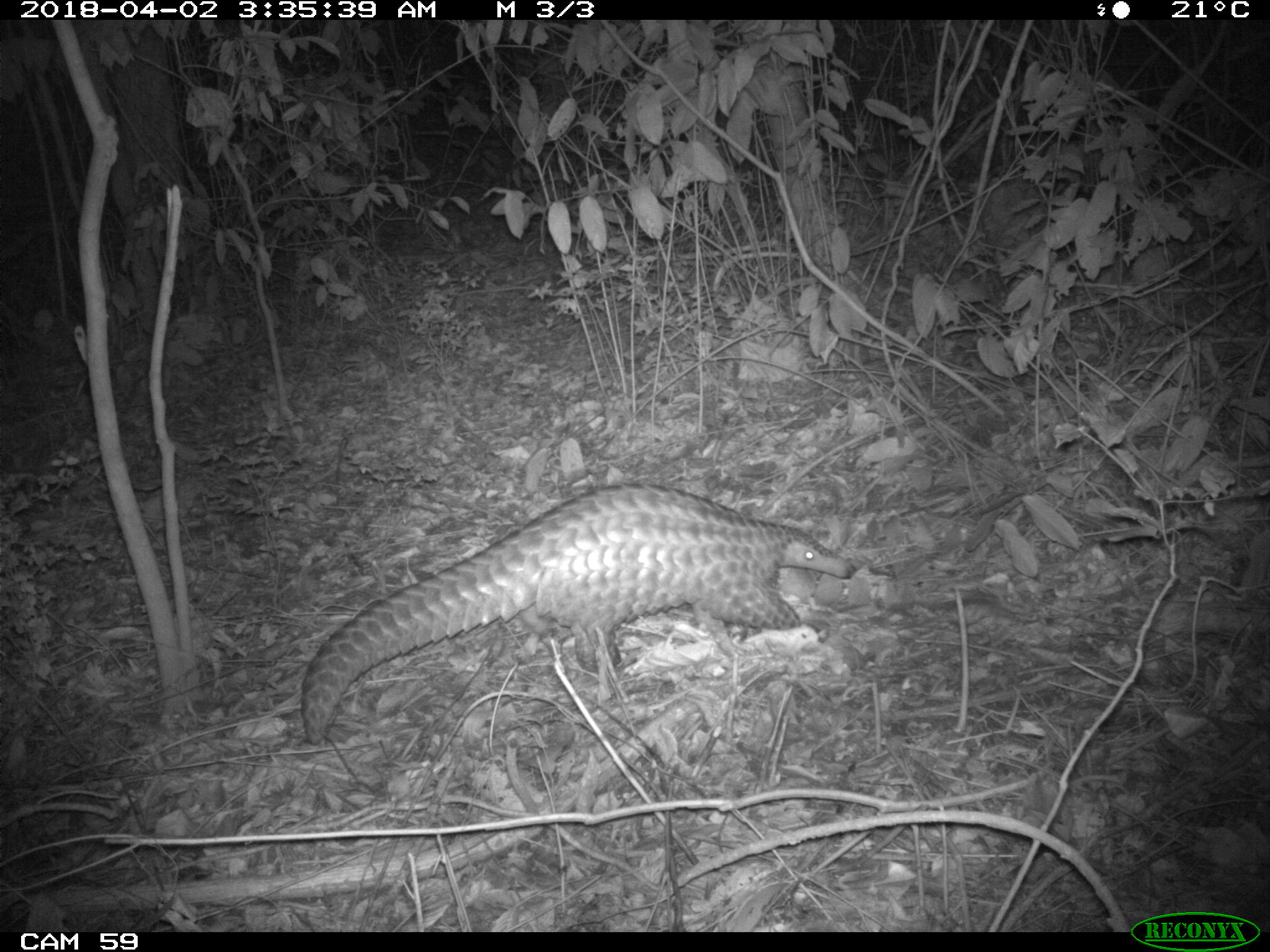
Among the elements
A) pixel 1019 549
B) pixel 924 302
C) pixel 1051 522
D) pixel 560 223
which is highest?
pixel 560 223

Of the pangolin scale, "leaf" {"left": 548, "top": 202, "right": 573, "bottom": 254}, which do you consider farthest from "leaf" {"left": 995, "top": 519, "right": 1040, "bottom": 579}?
"leaf" {"left": 548, "top": 202, "right": 573, "bottom": 254}

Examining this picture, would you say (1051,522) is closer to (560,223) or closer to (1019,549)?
(1019,549)

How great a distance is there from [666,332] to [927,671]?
8.81ft

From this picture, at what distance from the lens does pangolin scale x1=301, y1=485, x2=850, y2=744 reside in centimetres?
296

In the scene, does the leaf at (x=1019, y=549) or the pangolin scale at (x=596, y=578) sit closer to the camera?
the pangolin scale at (x=596, y=578)

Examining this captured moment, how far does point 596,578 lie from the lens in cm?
305

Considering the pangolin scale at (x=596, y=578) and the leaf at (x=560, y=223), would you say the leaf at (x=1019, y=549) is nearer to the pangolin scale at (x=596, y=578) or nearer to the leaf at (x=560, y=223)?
the pangolin scale at (x=596, y=578)

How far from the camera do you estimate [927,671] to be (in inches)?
114

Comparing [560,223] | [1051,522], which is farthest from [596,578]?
[1051,522]

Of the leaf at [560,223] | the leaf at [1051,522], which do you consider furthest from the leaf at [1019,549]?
the leaf at [560,223]

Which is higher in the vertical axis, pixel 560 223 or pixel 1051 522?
pixel 560 223

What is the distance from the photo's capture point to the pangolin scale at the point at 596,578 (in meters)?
2.96
